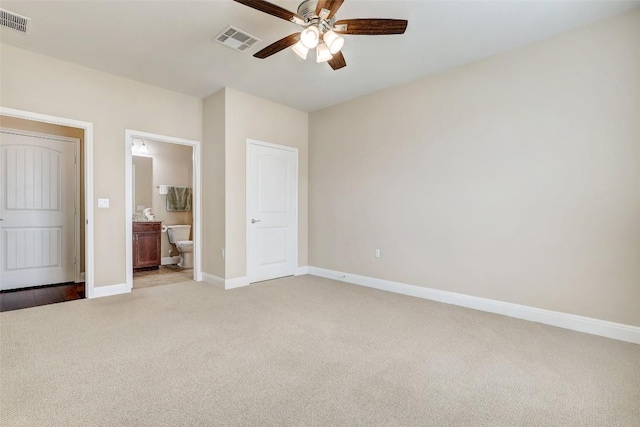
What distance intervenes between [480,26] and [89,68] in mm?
4320

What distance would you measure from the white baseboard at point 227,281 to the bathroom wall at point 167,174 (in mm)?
2421

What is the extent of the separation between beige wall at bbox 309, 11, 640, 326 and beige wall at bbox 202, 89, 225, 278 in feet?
6.41

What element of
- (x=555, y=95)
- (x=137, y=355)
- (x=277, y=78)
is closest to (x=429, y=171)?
(x=555, y=95)

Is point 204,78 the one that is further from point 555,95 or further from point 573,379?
point 573,379

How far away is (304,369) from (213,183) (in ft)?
10.5

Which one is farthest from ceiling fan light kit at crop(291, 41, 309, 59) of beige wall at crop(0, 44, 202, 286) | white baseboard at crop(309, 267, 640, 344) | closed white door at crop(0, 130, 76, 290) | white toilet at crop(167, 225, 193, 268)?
white toilet at crop(167, 225, 193, 268)

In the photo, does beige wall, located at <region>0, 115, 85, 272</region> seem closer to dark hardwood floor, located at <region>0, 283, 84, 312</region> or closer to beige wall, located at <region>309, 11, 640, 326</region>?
dark hardwood floor, located at <region>0, 283, 84, 312</region>

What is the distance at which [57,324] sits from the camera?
2891 millimetres

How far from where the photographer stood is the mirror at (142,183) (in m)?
6.10

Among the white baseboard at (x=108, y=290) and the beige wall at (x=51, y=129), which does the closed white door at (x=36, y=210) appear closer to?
the beige wall at (x=51, y=129)

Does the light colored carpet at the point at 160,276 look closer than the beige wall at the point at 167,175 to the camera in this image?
Yes

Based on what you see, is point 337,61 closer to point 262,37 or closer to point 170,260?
point 262,37

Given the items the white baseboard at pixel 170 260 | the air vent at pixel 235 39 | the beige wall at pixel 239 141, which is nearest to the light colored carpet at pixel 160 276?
the white baseboard at pixel 170 260

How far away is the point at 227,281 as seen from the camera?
14.0 ft
